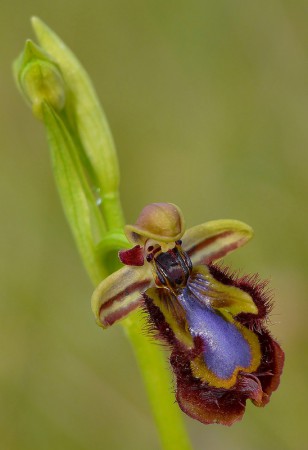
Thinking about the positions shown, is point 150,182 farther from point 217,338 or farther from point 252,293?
point 217,338

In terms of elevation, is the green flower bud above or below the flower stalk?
above

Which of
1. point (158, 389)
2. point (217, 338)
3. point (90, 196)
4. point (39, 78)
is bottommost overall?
point (158, 389)

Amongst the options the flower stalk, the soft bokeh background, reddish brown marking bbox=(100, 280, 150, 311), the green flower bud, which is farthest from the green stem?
the soft bokeh background

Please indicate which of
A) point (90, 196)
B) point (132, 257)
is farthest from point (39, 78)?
point (132, 257)

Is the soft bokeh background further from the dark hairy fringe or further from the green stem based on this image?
the dark hairy fringe

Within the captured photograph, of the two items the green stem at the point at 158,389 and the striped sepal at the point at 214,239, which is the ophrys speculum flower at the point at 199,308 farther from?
the green stem at the point at 158,389

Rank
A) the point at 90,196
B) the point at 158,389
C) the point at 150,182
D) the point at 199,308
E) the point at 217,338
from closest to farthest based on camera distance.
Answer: the point at 217,338 → the point at 199,308 → the point at 158,389 → the point at 90,196 → the point at 150,182
